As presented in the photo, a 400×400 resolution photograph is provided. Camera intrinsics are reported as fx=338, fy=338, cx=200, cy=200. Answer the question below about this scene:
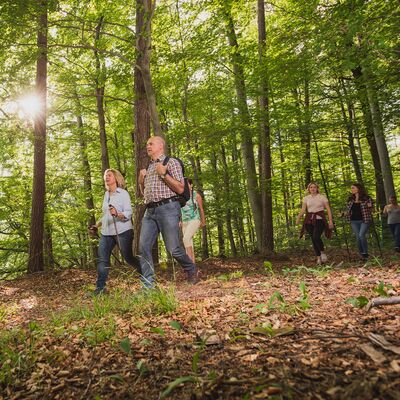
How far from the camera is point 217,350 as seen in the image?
247 cm

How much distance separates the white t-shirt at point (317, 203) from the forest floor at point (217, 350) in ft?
14.3

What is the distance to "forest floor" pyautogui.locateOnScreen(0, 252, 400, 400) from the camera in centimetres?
190

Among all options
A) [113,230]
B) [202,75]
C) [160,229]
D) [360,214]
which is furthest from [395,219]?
[202,75]

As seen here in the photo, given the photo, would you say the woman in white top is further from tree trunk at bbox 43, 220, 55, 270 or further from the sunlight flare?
tree trunk at bbox 43, 220, 55, 270

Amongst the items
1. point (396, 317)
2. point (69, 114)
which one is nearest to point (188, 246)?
point (396, 317)

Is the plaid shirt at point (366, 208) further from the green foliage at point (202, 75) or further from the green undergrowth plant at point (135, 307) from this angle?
the green undergrowth plant at point (135, 307)

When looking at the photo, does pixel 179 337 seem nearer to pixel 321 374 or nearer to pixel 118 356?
pixel 118 356

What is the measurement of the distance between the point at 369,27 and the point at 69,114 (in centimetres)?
1714

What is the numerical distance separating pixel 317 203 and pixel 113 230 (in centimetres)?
516

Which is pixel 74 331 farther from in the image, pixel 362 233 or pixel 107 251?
pixel 362 233

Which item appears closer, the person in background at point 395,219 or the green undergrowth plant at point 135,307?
the green undergrowth plant at point 135,307

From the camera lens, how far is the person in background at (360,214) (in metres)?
8.58

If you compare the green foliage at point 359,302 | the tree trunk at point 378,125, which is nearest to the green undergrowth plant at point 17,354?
the green foliage at point 359,302

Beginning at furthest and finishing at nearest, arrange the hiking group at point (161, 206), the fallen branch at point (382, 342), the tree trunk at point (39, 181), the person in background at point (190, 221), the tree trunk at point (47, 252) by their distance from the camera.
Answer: the tree trunk at point (47, 252)
the tree trunk at point (39, 181)
the person in background at point (190, 221)
the hiking group at point (161, 206)
the fallen branch at point (382, 342)
